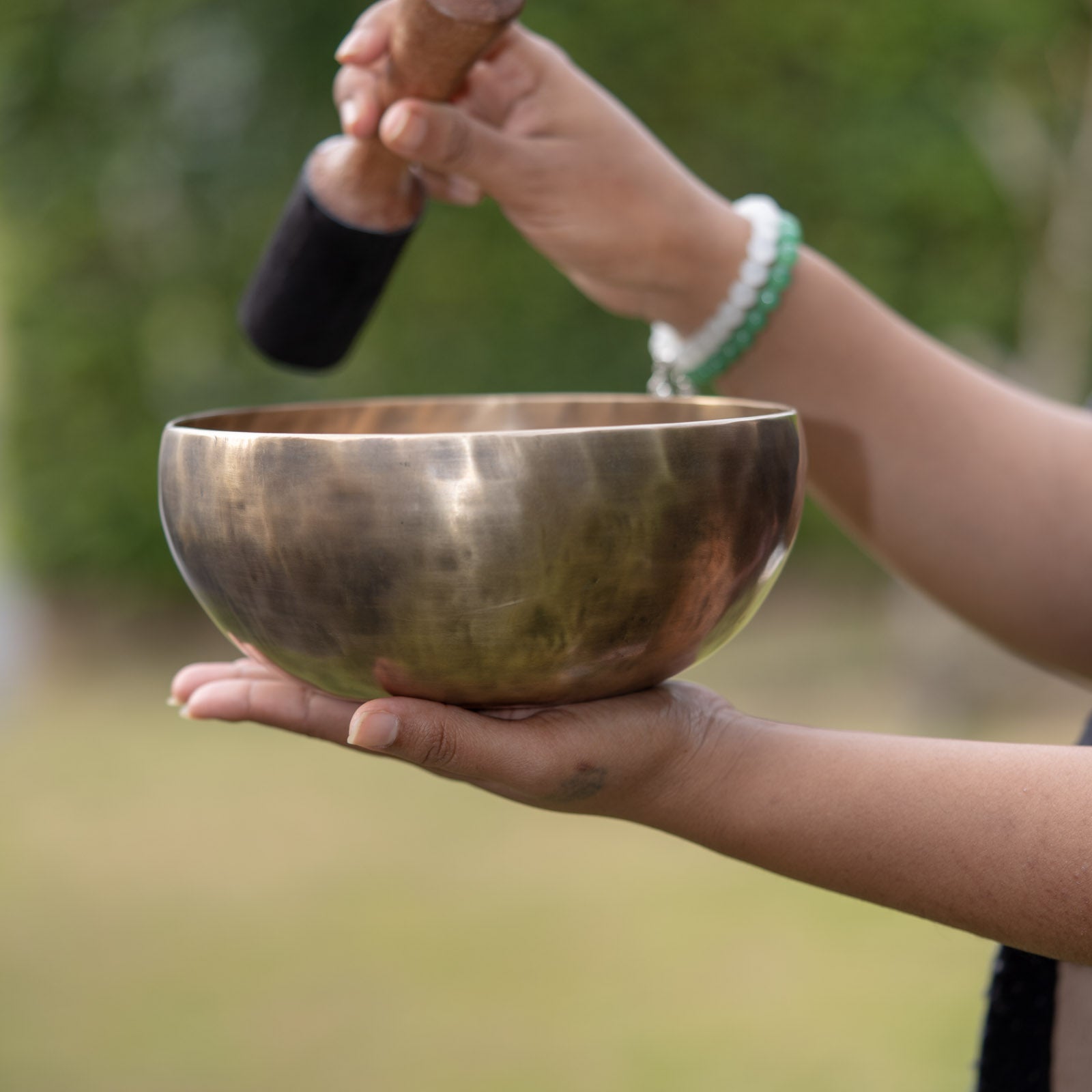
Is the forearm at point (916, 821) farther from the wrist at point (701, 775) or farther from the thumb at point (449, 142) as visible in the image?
the thumb at point (449, 142)

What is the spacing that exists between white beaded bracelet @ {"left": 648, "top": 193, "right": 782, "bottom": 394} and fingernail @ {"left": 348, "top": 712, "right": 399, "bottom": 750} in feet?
1.56

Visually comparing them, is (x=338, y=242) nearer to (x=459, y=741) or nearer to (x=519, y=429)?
A: (x=519, y=429)

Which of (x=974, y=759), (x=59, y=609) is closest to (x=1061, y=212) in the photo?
(x=59, y=609)

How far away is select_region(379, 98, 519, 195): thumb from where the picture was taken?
0.95 meters

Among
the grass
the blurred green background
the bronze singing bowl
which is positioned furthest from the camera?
the blurred green background

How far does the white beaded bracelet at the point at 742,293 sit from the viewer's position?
1067mm

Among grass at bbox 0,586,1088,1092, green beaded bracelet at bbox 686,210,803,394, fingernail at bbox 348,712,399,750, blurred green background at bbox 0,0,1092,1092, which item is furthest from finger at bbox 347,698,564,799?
blurred green background at bbox 0,0,1092,1092

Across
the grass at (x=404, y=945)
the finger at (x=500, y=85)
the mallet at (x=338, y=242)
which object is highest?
the finger at (x=500, y=85)

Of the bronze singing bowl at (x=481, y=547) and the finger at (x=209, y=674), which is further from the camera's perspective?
the finger at (x=209, y=674)

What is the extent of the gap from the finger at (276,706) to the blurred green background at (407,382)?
1750mm

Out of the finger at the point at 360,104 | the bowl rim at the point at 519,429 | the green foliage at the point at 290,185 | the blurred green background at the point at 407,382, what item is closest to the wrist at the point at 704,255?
the bowl rim at the point at 519,429

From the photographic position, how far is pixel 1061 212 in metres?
3.93

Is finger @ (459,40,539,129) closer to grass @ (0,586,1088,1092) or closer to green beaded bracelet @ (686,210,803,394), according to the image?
green beaded bracelet @ (686,210,803,394)

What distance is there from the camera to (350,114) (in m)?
1.02
